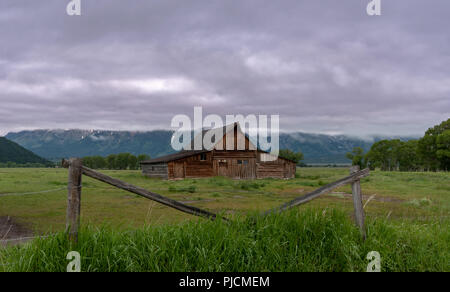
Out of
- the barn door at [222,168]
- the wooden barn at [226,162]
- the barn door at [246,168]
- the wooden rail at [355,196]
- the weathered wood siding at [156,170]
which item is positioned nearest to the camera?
the wooden rail at [355,196]

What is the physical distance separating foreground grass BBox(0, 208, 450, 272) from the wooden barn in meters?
35.6

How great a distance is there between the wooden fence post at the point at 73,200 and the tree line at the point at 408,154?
8654cm

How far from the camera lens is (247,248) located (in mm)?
5680

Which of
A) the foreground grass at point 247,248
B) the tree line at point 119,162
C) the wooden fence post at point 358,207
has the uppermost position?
the wooden fence post at point 358,207

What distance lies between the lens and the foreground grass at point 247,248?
516 centimetres

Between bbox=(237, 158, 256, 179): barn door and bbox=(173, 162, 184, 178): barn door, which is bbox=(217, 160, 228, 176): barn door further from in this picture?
bbox=(173, 162, 184, 178): barn door

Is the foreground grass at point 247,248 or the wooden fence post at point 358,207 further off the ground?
the wooden fence post at point 358,207

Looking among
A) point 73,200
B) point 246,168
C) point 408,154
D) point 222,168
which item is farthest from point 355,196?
point 408,154

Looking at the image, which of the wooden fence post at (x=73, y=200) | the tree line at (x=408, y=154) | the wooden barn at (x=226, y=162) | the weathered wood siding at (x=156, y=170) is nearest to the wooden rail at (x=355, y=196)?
the wooden fence post at (x=73, y=200)

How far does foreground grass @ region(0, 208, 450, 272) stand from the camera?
5.16m

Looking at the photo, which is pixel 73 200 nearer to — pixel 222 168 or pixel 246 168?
pixel 222 168

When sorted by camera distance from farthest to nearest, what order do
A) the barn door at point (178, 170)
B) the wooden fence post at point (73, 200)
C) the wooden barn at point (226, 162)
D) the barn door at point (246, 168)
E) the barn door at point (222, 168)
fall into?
the barn door at point (246, 168)
the barn door at point (222, 168)
the wooden barn at point (226, 162)
the barn door at point (178, 170)
the wooden fence post at point (73, 200)

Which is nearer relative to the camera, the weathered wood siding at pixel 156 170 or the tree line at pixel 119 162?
the weathered wood siding at pixel 156 170

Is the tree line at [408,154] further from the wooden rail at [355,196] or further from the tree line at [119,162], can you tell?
the wooden rail at [355,196]
